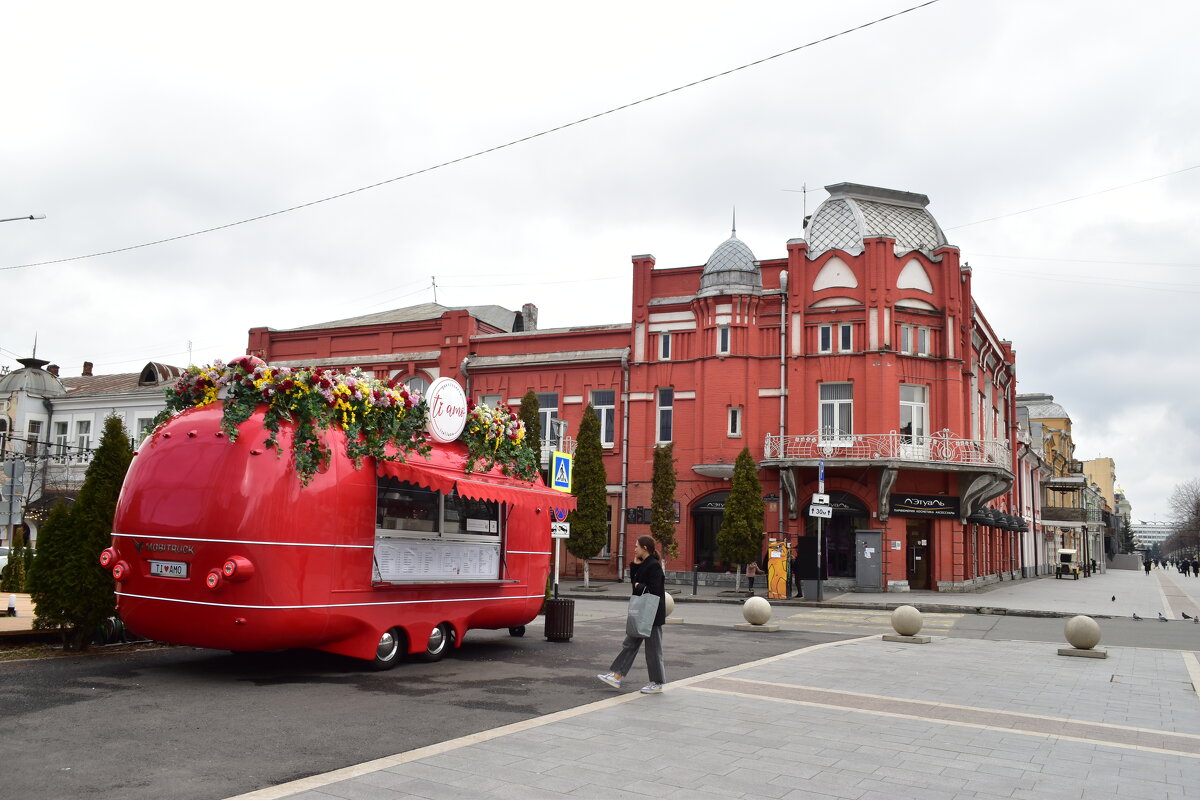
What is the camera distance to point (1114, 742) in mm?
8141

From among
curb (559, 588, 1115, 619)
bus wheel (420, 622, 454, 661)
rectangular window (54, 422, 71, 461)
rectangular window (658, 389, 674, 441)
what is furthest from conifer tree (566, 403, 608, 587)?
rectangular window (54, 422, 71, 461)

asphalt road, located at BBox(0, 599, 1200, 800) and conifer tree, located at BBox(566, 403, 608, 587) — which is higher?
conifer tree, located at BBox(566, 403, 608, 587)

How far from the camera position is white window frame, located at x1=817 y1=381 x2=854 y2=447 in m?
31.6

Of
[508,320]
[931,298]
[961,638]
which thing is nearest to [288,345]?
[508,320]

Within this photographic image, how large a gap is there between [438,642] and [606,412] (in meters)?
22.7

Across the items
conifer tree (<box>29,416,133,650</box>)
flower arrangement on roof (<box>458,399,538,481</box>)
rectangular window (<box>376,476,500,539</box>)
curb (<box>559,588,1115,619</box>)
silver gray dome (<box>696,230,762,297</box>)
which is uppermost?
silver gray dome (<box>696,230,762,297</box>)

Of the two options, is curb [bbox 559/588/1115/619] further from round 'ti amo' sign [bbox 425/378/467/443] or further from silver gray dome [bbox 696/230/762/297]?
round 'ti amo' sign [bbox 425/378/467/443]

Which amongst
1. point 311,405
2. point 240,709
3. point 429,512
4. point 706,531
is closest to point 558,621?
point 429,512

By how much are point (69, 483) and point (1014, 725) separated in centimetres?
4496

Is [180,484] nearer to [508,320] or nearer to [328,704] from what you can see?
[328,704]

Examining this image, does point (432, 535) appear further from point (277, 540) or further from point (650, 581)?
point (650, 581)

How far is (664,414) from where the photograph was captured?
33.7 meters

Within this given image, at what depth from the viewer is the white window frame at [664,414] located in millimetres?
33531

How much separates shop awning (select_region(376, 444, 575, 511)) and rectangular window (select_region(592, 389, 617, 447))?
20.4m
